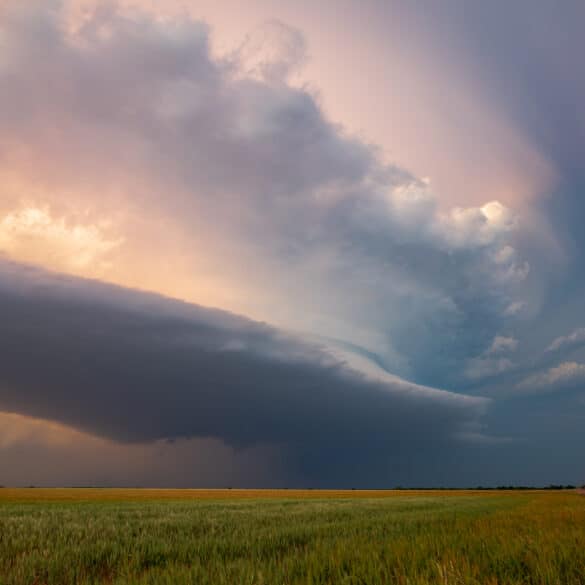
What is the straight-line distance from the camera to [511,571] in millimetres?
4762

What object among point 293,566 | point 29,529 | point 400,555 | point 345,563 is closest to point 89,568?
point 293,566

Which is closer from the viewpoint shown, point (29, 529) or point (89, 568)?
point (89, 568)

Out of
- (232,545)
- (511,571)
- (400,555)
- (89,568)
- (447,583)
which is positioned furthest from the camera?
(232,545)

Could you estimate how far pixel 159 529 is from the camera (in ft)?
34.7

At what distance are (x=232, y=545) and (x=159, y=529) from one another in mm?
3847

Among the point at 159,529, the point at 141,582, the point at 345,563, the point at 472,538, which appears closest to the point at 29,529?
the point at 159,529

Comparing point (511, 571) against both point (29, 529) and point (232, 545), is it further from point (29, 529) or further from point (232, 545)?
point (29, 529)

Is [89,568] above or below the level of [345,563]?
below

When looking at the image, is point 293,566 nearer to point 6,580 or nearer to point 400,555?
point 400,555

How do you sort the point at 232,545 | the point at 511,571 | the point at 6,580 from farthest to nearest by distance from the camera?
1. the point at 232,545
2. the point at 6,580
3. the point at 511,571

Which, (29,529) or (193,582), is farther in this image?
(29,529)

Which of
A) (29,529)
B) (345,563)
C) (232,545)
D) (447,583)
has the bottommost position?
(29,529)

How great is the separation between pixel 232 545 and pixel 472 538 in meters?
4.08

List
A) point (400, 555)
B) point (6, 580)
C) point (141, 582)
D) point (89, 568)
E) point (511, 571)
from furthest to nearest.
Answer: point (89, 568) → point (400, 555) → point (6, 580) → point (511, 571) → point (141, 582)
